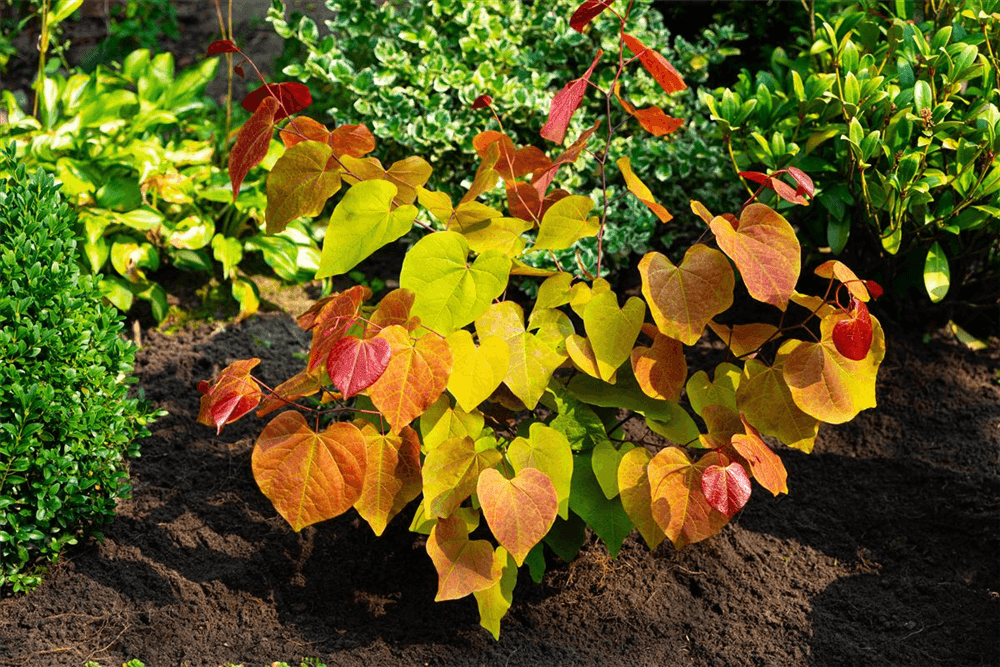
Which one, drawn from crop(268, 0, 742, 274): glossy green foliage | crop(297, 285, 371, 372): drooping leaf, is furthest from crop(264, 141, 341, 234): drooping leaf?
crop(268, 0, 742, 274): glossy green foliage

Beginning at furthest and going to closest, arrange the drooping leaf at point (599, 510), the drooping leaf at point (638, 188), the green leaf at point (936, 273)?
the green leaf at point (936, 273), the drooping leaf at point (599, 510), the drooping leaf at point (638, 188)

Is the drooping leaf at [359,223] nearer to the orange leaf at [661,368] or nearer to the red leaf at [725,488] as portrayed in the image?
the orange leaf at [661,368]

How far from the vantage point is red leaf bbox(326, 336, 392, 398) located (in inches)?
63.9

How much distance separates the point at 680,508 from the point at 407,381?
0.61 meters

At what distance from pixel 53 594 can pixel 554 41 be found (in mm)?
2576

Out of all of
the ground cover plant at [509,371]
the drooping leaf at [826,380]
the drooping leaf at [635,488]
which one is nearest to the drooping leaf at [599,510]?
the ground cover plant at [509,371]

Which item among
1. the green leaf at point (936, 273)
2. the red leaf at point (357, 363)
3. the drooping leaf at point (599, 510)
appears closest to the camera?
the red leaf at point (357, 363)

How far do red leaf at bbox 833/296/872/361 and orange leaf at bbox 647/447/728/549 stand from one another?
398 mm

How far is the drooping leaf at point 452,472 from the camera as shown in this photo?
1.88 metres

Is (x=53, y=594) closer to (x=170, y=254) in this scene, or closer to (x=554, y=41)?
(x=170, y=254)

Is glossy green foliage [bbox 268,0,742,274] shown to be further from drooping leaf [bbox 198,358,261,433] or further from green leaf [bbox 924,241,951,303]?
drooping leaf [bbox 198,358,261,433]

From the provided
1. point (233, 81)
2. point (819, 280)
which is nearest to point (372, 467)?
point (819, 280)

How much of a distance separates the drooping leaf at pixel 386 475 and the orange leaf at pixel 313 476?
8cm

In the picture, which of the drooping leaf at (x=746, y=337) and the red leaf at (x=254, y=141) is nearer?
the red leaf at (x=254, y=141)
